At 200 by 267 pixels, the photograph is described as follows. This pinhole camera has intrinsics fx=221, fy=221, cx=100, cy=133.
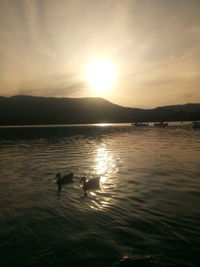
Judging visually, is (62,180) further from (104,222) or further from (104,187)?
(104,222)

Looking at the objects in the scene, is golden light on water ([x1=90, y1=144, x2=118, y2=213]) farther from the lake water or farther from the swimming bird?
the swimming bird

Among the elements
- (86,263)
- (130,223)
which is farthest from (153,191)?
(86,263)

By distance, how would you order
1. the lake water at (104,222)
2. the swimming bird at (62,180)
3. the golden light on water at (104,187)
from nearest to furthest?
the lake water at (104,222) < the golden light on water at (104,187) < the swimming bird at (62,180)

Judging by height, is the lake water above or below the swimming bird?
below

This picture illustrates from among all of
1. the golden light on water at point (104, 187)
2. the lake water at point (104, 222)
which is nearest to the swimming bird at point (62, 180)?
the lake water at point (104, 222)

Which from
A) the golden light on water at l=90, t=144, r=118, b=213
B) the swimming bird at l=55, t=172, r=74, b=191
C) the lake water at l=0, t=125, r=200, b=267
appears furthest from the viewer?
the swimming bird at l=55, t=172, r=74, b=191

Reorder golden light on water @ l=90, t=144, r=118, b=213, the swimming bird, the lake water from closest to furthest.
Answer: the lake water → golden light on water @ l=90, t=144, r=118, b=213 → the swimming bird

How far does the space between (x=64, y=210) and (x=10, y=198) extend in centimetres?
519

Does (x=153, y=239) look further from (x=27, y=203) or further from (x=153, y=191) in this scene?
(x=27, y=203)

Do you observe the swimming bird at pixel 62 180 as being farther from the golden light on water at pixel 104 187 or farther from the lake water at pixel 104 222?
the golden light on water at pixel 104 187

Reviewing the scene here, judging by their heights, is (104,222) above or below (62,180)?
below

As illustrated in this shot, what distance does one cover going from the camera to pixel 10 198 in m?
17.4

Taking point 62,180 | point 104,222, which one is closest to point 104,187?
point 62,180

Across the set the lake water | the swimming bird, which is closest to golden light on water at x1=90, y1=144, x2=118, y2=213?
the lake water
